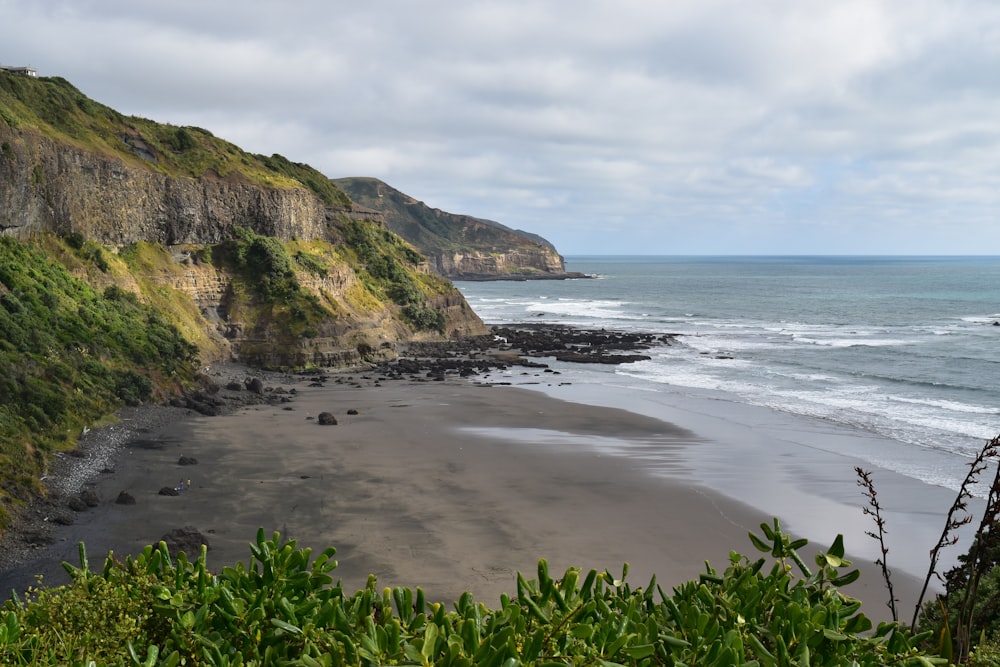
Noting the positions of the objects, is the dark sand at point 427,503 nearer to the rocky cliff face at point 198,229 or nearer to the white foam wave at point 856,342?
the rocky cliff face at point 198,229

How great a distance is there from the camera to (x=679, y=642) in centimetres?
356

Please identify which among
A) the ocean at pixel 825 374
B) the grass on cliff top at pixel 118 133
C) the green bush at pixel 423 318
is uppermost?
the grass on cliff top at pixel 118 133

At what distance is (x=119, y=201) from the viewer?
45500 millimetres

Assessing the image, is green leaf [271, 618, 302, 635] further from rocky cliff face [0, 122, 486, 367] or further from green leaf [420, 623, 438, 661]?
rocky cliff face [0, 122, 486, 367]

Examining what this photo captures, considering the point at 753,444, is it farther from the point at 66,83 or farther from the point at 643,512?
the point at 66,83

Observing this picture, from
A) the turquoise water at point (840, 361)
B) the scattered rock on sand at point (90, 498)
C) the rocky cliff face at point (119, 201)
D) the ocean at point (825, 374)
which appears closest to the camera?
the scattered rock on sand at point (90, 498)

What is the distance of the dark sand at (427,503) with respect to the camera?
17062 mm

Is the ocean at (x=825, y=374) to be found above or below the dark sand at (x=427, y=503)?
above

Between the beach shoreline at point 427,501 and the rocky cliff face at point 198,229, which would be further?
the rocky cliff face at point 198,229

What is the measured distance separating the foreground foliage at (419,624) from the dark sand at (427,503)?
1156 centimetres

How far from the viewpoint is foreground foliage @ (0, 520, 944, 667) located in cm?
339

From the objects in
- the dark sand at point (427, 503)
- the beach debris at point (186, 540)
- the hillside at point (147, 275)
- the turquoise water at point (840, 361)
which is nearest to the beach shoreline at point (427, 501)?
the dark sand at point (427, 503)

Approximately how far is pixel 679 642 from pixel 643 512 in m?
18.1

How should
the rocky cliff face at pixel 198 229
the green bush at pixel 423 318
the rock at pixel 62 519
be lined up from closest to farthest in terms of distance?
1. the rock at pixel 62 519
2. the rocky cliff face at pixel 198 229
3. the green bush at pixel 423 318
